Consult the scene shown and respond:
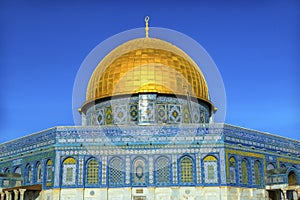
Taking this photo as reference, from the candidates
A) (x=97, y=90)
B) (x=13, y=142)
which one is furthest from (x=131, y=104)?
(x=13, y=142)

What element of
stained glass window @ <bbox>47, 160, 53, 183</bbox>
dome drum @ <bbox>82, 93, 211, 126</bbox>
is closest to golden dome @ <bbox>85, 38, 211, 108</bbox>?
dome drum @ <bbox>82, 93, 211, 126</bbox>

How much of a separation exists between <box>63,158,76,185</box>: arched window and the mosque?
0.14 feet

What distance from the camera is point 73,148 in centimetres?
2100

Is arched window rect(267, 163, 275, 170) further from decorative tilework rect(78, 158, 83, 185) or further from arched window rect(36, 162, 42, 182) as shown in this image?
arched window rect(36, 162, 42, 182)

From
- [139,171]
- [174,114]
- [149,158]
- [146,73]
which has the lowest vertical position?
[139,171]

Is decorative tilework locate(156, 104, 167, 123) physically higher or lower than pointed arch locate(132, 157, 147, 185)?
higher

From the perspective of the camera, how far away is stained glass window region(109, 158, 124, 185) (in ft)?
67.6

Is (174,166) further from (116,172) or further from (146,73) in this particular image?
(146,73)

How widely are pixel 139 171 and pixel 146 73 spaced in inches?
239

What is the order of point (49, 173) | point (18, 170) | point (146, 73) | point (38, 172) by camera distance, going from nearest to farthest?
1. point (49, 173)
2. point (38, 172)
3. point (18, 170)
4. point (146, 73)

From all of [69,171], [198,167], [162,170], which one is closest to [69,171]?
[69,171]

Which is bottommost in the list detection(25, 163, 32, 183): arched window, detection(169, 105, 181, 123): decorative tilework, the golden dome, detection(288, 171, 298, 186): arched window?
detection(288, 171, 298, 186): arched window

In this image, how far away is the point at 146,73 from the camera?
24750 mm

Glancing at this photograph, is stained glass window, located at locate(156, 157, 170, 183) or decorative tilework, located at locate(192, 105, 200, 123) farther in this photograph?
decorative tilework, located at locate(192, 105, 200, 123)
